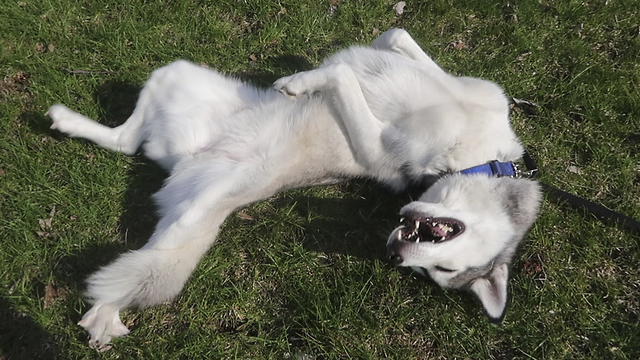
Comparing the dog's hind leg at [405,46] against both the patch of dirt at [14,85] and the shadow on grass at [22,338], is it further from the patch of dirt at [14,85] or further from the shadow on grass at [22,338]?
the shadow on grass at [22,338]

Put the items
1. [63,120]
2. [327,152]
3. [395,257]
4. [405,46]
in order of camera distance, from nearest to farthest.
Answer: [395,257] < [327,152] < [63,120] < [405,46]

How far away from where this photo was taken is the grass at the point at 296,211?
136 inches

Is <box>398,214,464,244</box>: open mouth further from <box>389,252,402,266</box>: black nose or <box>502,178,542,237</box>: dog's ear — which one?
<box>502,178,542,237</box>: dog's ear

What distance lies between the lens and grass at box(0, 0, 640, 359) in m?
3.46

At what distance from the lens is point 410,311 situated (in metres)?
3.71

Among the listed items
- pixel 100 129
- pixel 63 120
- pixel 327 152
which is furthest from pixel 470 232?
pixel 63 120

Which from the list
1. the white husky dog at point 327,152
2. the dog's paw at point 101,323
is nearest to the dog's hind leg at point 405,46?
the white husky dog at point 327,152

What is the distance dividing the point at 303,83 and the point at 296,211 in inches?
48.7

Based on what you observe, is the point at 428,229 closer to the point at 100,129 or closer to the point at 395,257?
the point at 395,257

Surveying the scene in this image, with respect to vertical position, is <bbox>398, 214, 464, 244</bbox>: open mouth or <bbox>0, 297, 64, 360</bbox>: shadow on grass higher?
<bbox>398, 214, 464, 244</bbox>: open mouth

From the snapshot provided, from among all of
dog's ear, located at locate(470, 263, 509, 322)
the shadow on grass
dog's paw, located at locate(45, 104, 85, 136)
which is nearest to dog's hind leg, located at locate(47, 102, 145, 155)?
dog's paw, located at locate(45, 104, 85, 136)

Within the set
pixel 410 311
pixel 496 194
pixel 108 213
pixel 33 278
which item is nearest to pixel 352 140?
pixel 496 194

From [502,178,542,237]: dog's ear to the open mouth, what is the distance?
551mm

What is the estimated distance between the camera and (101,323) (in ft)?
9.84
